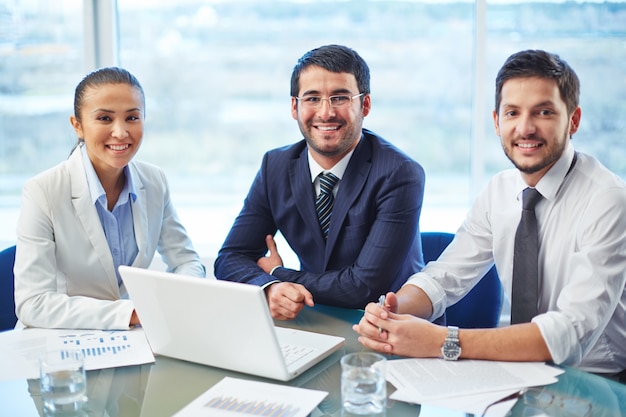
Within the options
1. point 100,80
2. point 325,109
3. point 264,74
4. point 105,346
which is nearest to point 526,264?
point 325,109

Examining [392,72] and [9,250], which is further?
[392,72]

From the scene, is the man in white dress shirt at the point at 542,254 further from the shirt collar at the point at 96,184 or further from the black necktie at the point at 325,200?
the shirt collar at the point at 96,184

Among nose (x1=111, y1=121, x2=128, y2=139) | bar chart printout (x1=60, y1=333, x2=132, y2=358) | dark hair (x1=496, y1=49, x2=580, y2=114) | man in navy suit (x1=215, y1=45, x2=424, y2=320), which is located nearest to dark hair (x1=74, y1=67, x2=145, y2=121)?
nose (x1=111, y1=121, x2=128, y2=139)

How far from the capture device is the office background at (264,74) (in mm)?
4031

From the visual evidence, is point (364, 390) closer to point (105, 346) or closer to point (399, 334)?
point (399, 334)

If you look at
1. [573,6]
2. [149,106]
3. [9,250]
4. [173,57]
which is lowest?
[9,250]

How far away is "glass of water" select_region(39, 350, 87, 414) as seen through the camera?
151 centimetres

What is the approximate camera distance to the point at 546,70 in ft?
6.99

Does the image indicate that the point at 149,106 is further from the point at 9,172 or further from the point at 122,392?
the point at 122,392

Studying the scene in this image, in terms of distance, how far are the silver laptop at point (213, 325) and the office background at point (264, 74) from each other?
95.6 inches

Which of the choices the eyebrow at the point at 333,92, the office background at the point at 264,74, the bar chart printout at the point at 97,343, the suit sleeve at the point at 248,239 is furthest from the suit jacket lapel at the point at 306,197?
the office background at the point at 264,74

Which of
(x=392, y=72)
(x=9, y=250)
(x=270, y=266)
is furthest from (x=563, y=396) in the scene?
(x=392, y=72)

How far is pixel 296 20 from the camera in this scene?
13.6 feet

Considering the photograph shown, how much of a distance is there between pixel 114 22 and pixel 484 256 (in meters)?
2.75
